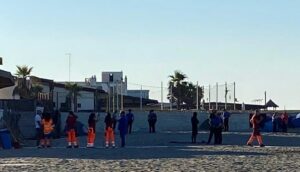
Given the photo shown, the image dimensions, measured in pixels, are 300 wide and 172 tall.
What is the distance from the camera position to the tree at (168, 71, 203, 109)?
79312 mm

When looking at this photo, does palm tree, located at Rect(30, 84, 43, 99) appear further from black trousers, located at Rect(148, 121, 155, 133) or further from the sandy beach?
the sandy beach

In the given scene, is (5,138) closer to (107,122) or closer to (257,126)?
(107,122)

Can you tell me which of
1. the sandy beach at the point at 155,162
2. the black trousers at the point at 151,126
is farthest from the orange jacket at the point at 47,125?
the black trousers at the point at 151,126

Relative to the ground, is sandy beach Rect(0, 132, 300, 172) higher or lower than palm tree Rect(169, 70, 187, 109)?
lower

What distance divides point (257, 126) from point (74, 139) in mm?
7586

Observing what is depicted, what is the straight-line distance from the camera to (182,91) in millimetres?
85375

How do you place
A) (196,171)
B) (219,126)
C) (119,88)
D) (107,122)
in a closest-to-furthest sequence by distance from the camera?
1. (196,171)
2. (107,122)
3. (219,126)
4. (119,88)

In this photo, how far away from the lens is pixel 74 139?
112ft

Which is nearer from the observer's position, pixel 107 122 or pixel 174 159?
pixel 174 159

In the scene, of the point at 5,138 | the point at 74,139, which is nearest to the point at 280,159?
the point at 74,139

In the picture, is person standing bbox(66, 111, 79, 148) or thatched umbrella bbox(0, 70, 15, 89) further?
thatched umbrella bbox(0, 70, 15, 89)

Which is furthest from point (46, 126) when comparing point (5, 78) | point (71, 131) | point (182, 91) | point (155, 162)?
point (182, 91)

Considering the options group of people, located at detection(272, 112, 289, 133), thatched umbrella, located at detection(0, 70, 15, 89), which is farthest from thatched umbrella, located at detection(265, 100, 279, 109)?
thatched umbrella, located at detection(0, 70, 15, 89)

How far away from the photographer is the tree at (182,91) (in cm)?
7931
